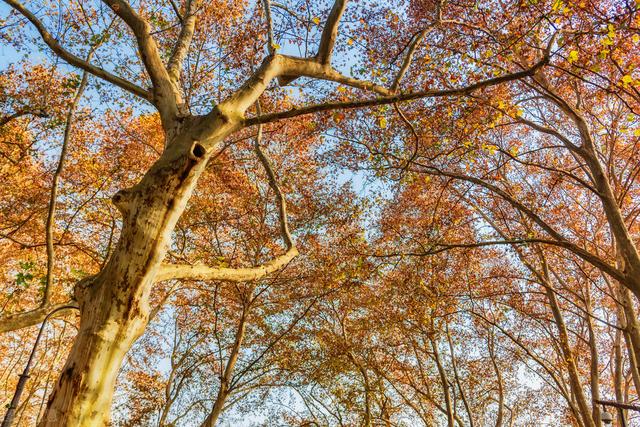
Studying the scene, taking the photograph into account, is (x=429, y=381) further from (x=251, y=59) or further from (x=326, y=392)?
(x=251, y=59)

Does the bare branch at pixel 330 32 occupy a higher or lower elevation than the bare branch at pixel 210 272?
higher

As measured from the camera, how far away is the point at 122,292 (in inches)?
115

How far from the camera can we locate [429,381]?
1291 centimetres

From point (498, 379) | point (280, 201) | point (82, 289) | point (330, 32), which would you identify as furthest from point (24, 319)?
point (498, 379)

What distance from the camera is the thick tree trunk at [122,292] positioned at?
2.57 metres

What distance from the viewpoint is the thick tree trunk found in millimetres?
2574

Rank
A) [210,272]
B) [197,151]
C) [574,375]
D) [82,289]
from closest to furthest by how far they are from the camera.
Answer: [82,289] → [197,151] → [210,272] → [574,375]

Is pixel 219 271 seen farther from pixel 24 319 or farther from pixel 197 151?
pixel 24 319

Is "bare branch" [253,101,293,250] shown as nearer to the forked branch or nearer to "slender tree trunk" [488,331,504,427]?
the forked branch

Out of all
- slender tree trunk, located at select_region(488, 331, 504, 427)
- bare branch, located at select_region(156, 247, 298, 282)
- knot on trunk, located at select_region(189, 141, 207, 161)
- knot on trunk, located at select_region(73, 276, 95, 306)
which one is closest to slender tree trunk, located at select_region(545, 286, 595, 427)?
slender tree trunk, located at select_region(488, 331, 504, 427)

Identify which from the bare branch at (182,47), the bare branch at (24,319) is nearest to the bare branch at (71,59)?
the bare branch at (182,47)

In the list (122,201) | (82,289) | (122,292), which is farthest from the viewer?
(122,201)

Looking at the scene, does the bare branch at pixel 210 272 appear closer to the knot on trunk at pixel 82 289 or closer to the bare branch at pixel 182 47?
the knot on trunk at pixel 82 289

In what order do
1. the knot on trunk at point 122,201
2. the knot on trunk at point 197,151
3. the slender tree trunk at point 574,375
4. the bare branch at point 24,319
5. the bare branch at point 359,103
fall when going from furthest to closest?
the slender tree trunk at point 574,375
the bare branch at point 24,319
the bare branch at point 359,103
the knot on trunk at point 197,151
the knot on trunk at point 122,201
